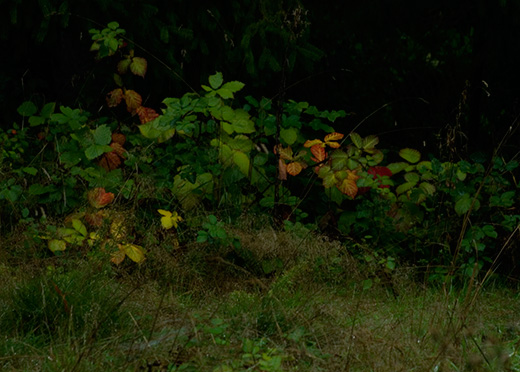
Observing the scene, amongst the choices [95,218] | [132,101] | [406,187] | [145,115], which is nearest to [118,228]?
[95,218]

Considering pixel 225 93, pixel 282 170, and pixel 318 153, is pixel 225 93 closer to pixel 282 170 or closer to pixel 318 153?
pixel 282 170

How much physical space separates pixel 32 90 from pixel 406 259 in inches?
121

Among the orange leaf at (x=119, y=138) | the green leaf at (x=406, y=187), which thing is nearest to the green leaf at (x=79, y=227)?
the orange leaf at (x=119, y=138)

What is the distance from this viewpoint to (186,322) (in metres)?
3.32

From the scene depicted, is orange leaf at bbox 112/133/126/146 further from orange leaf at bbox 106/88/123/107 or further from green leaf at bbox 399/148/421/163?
green leaf at bbox 399/148/421/163

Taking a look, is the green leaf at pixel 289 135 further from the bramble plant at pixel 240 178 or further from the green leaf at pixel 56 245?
the green leaf at pixel 56 245

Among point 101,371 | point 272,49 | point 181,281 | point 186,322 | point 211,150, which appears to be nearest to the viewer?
point 101,371

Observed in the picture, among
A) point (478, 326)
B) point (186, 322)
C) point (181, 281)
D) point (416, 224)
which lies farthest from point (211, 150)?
point (478, 326)

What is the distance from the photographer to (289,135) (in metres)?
4.98

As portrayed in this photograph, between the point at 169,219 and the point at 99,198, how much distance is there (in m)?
0.42

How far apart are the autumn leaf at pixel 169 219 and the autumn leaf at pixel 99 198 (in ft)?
0.99

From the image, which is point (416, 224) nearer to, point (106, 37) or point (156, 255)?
point (156, 255)

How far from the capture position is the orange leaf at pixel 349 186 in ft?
15.3

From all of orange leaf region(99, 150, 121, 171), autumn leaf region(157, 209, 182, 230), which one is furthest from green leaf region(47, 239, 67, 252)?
orange leaf region(99, 150, 121, 171)
